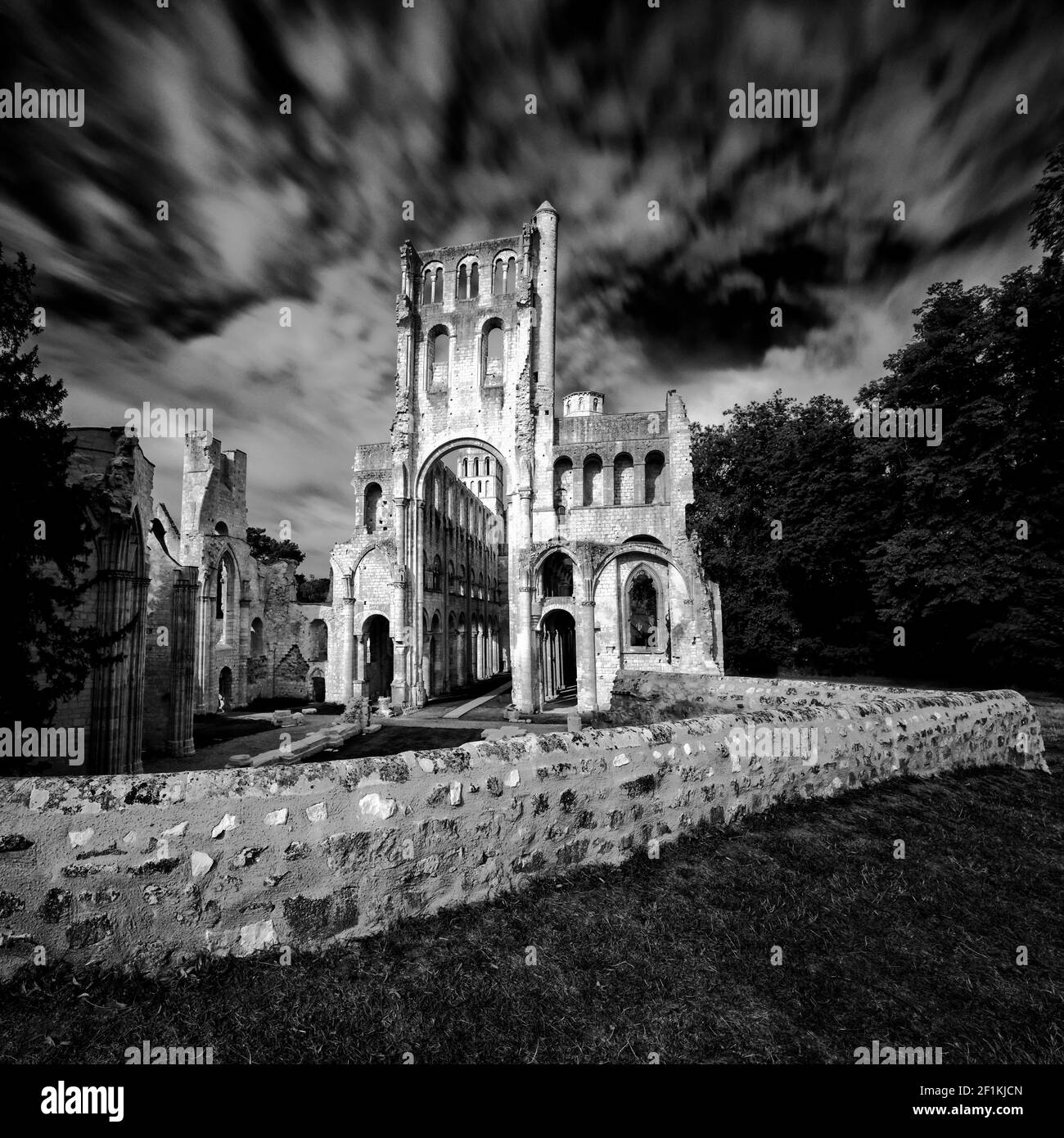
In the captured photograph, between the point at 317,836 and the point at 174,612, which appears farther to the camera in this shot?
the point at 174,612

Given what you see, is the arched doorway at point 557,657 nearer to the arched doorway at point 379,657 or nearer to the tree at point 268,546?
the arched doorway at point 379,657

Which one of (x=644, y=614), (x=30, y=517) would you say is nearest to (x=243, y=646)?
(x=30, y=517)

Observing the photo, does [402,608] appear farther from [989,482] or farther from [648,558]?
[989,482]

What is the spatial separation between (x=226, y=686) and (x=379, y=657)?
821cm

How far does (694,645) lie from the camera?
24.5 m

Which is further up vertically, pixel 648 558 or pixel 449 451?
pixel 449 451

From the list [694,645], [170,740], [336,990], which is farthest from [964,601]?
[170,740]

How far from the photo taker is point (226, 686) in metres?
28.9

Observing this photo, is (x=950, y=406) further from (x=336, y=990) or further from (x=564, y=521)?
(x=336, y=990)

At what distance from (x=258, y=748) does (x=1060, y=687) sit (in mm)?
26013

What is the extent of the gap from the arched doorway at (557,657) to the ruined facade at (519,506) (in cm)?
30

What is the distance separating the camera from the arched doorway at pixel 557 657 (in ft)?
93.8

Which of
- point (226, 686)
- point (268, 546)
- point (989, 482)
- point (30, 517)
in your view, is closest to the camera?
point (30, 517)

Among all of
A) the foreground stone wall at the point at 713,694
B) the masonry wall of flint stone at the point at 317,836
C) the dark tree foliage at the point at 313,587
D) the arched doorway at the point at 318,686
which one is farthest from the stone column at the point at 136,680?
the dark tree foliage at the point at 313,587
